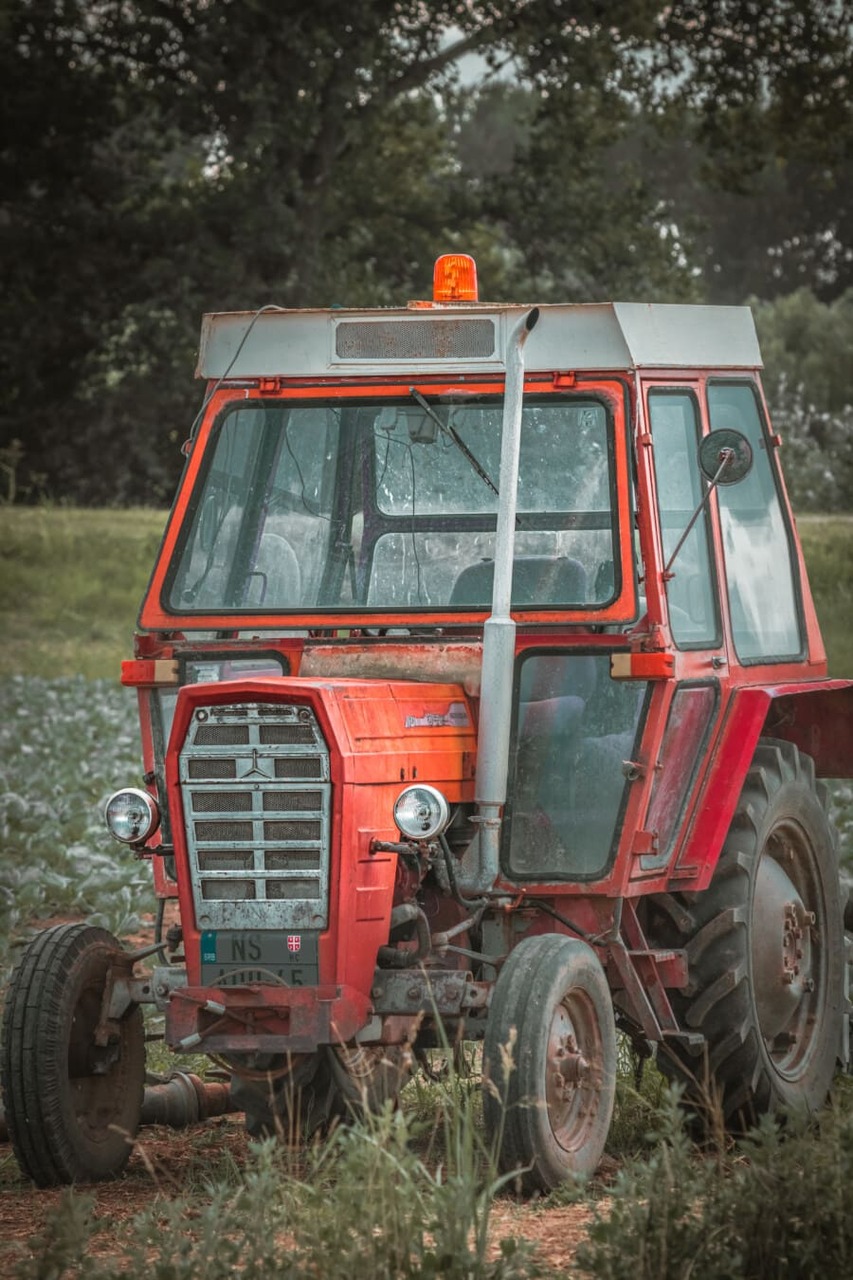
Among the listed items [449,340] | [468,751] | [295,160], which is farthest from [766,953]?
[295,160]

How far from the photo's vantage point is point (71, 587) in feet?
80.4

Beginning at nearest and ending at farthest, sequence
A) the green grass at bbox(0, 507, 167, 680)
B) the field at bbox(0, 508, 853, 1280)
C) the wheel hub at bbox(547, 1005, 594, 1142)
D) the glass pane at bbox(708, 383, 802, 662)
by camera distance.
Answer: the field at bbox(0, 508, 853, 1280) < the wheel hub at bbox(547, 1005, 594, 1142) < the glass pane at bbox(708, 383, 802, 662) < the green grass at bbox(0, 507, 167, 680)

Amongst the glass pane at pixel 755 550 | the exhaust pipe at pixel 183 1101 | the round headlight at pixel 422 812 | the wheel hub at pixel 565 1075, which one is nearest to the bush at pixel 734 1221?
the wheel hub at pixel 565 1075

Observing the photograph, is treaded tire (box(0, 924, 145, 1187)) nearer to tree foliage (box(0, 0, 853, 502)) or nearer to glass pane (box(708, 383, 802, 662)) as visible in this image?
glass pane (box(708, 383, 802, 662))

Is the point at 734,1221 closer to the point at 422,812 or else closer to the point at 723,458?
the point at 422,812

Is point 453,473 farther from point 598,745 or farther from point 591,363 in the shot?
point 598,745

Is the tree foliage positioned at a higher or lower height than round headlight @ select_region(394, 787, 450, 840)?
higher

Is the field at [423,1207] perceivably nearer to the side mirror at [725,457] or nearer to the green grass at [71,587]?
the side mirror at [725,457]

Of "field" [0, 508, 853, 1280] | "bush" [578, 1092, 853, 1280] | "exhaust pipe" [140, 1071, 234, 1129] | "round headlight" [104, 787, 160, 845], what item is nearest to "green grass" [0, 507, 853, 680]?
"field" [0, 508, 853, 1280]

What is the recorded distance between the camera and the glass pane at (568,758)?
5969mm

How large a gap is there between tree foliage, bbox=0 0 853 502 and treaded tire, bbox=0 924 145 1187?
20635mm

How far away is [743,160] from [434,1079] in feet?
77.0

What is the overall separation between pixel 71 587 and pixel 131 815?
19.0 m

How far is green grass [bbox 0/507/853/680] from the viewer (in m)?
22.1
